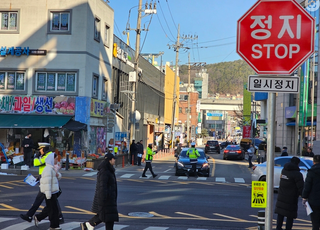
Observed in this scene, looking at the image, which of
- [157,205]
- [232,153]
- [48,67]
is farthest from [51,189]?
[232,153]

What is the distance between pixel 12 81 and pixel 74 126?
5.72 metres

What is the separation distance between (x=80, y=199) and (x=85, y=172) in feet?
34.2

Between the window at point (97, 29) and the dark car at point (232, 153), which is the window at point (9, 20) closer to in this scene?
the window at point (97, 29)

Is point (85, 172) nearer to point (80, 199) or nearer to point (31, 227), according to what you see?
point (80, 199)

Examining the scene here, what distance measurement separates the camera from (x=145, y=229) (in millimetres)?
9820

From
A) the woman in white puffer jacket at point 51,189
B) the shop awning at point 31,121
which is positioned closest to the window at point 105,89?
the shop awning at point 31,121

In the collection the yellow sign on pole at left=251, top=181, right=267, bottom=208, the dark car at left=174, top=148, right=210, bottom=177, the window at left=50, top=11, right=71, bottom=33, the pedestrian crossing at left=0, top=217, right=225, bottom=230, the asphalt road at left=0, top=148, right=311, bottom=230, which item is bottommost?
the asphalt road at left=0, top=148, right=311, bottom=230

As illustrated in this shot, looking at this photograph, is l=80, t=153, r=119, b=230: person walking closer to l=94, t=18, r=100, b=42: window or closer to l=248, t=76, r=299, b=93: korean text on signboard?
l=248, t=76, r=299, b=93: korean text on signboard

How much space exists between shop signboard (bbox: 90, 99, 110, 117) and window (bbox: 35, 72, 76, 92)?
6.40 feet

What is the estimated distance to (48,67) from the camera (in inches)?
1102

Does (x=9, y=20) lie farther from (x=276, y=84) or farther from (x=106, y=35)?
(x=276, y=84)

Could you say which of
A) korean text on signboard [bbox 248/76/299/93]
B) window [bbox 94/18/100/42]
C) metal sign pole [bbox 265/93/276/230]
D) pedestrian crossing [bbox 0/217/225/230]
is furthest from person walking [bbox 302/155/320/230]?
window [bbox 94/18/100/42]

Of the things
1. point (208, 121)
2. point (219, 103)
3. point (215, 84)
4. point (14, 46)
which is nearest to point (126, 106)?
point (14, 46)

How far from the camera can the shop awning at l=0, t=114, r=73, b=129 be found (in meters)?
25.6
